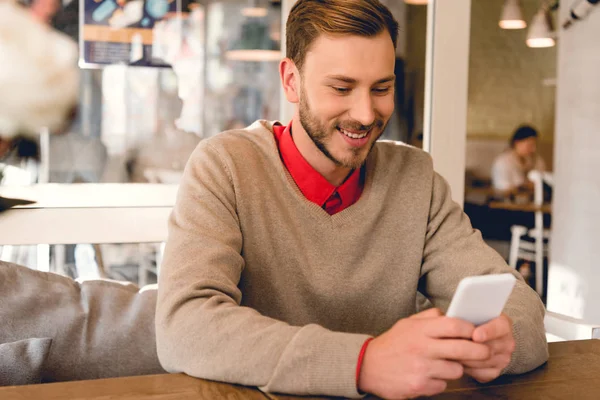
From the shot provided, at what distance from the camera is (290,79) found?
161 cm

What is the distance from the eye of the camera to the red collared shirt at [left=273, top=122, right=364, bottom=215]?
156 centimetres

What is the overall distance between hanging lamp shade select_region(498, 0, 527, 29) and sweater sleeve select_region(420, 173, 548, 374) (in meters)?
3.04

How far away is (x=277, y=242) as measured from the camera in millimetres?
1478

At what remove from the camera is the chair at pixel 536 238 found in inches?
180

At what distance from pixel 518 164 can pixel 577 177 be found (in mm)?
553

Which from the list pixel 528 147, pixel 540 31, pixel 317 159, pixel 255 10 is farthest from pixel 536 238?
pixel 317 159

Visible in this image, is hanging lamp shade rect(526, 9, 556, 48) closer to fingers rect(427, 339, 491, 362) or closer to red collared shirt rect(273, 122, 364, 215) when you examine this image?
red collared shirt rect(273, 122, 364, 215)

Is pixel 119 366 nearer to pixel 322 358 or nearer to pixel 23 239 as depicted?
pixel 322 358

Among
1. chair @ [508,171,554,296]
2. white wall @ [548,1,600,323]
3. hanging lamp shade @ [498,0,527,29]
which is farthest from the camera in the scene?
chair @ [508,171,554,296]

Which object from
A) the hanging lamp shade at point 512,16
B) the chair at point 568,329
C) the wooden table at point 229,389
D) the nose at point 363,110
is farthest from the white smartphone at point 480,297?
the hanging lamp shade at point 512,16

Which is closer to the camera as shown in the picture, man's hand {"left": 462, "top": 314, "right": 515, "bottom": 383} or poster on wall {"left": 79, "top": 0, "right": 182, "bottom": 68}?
man's hand {"left": 462, "top": 314, "right": 515, "bottom": 383}

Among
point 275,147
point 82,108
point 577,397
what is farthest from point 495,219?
point 577,397

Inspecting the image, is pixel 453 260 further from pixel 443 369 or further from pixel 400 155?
pixel 443 369

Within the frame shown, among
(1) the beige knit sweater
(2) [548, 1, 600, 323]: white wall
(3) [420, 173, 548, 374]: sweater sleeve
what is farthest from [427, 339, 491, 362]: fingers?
(2) [548, 1, 600, 323]: white wall
